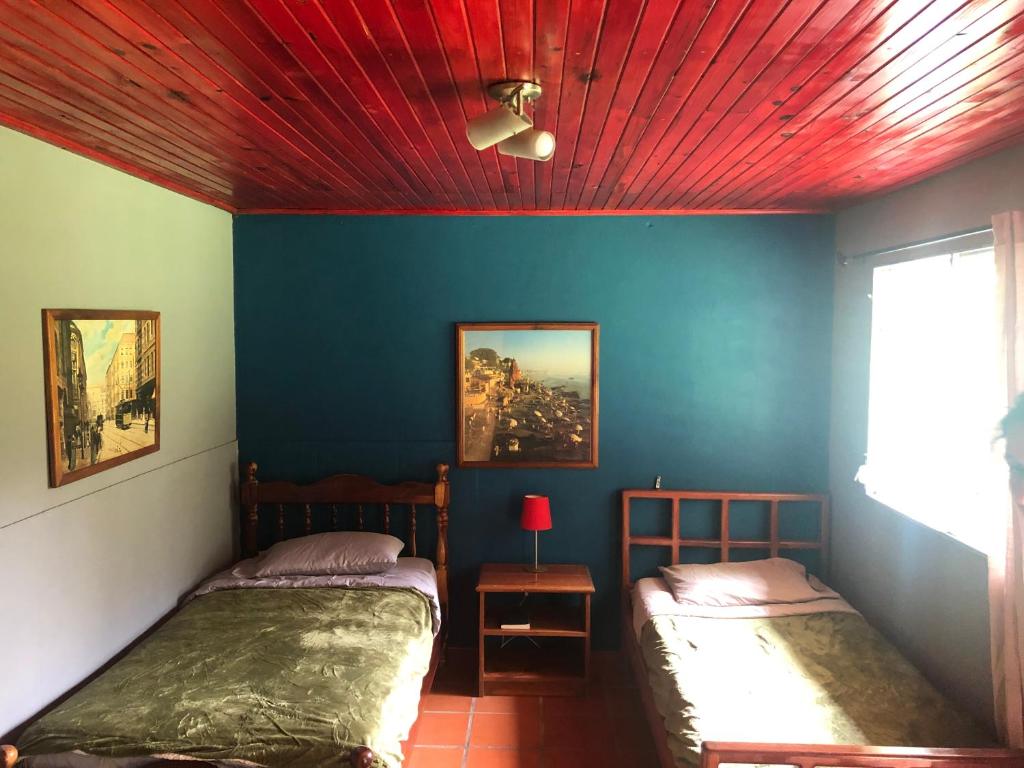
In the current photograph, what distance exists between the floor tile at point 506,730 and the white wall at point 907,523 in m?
1.79

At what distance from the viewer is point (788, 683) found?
3.16m

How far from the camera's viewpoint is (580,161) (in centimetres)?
304

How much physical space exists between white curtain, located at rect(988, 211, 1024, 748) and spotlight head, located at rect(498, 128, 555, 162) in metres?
1.56

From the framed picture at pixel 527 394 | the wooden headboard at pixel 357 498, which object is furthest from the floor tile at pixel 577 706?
the framed picture at pixel 527 394

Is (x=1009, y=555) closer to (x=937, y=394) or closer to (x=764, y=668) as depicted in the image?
(x=937, y=394)

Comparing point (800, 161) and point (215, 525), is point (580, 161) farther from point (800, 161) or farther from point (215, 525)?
point (215, 525)

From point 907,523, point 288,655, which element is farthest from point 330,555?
point 907,523

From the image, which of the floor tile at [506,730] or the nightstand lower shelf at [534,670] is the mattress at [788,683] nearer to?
the nightstand lower shelf at [534,670]

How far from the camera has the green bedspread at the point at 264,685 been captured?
251cm

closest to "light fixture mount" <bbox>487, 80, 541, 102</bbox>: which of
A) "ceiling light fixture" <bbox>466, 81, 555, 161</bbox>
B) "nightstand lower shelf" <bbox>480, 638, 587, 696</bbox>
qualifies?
"ceiling light fixture" <bbox>466, 81, 555, 161</bbox>

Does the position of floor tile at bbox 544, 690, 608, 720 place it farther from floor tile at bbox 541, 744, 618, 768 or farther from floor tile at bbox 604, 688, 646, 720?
floor tile at bbox 541, 744, 618, 768

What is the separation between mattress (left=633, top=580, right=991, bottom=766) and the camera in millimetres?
2807

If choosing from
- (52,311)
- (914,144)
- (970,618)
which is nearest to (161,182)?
(52,311)

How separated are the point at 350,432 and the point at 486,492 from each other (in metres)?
0.89
